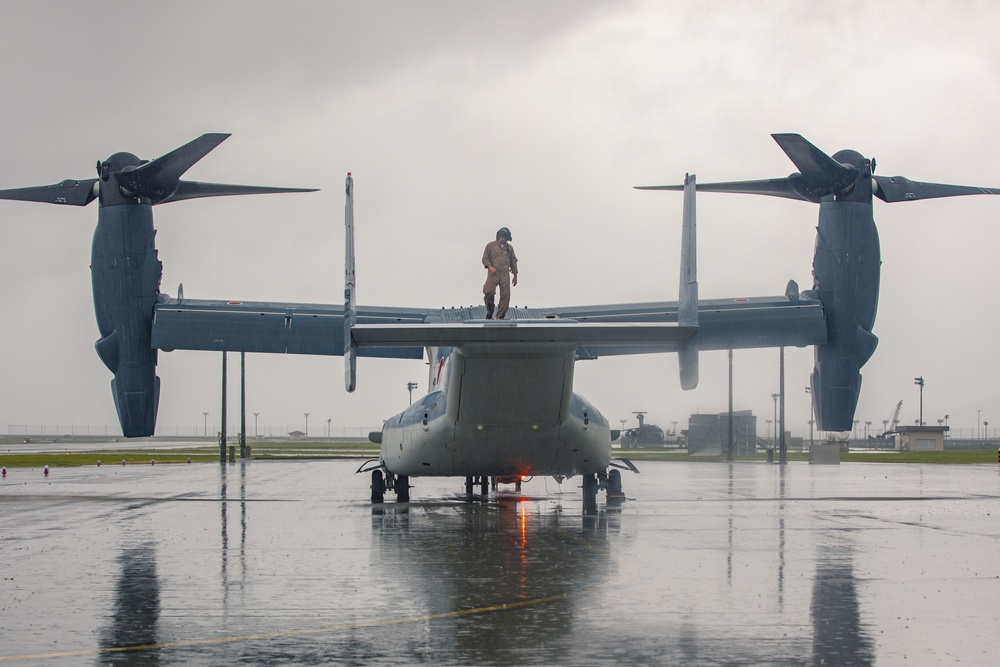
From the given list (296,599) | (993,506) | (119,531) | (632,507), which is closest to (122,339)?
(119,531)

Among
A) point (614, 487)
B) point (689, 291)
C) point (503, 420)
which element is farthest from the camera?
point (614, 487)

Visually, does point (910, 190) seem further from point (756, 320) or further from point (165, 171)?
point (165, 171)

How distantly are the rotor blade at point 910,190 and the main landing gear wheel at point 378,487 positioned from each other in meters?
10.8

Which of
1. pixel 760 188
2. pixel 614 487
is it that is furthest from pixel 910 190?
pixel 614 487

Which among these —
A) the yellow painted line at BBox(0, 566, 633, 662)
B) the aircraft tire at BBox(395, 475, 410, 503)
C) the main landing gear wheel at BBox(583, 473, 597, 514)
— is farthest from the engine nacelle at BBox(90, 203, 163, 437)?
the yellow painted line at BBox(0, 566, 633, 662)

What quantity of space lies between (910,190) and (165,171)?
13.6 meters

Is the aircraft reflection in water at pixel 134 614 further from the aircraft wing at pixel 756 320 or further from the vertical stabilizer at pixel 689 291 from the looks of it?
the aircraft wing at pixel 756 320

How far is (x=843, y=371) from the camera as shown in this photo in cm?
1844

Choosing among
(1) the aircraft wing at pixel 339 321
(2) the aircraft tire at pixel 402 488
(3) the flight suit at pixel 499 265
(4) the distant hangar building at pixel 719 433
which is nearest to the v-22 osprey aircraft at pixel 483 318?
(1) the aircraft wing at pixel 339 321

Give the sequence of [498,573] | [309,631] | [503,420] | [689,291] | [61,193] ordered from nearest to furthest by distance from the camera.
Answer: [309,631] → [498,573] → [689,291] → [503,420] → [61,193]

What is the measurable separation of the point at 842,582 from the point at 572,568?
2760 millimetres

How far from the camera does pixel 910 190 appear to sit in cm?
2008

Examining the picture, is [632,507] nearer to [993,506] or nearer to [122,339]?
[993,506]

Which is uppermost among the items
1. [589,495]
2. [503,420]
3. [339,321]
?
[339,321]
